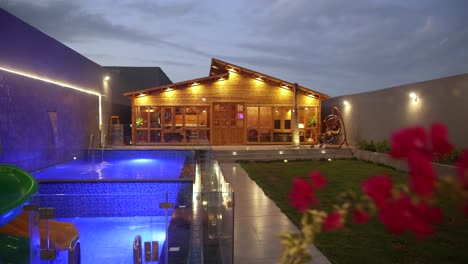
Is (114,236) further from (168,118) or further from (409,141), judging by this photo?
(168,118)

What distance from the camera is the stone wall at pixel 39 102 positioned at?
10836mm

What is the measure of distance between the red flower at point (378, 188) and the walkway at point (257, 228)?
260 centimetres

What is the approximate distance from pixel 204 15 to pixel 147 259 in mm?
53139

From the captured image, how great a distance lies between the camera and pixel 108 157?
17.0m

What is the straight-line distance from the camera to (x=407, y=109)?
15.1m

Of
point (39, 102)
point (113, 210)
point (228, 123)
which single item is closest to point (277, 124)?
point (228, 123)

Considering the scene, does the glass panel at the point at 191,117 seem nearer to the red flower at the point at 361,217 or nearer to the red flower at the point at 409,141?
the red flower at the point at 361,217

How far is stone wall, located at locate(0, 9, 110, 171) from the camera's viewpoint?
10.8m

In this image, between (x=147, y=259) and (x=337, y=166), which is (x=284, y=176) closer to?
(x=337, y=166)

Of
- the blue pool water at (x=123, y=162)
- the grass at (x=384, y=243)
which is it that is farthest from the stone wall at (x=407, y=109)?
the blue pool water at (x=123, y=162)

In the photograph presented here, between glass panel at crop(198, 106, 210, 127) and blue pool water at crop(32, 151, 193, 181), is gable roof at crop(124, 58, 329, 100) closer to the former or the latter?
glass panel at crop(198, 106, 210, 127)

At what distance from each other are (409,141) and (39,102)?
45.8 feet

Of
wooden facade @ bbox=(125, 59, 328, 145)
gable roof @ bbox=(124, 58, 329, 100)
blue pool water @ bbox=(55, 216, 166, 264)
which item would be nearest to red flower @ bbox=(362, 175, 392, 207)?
blue pool water @ bbox=(55, 216, 166, 264)

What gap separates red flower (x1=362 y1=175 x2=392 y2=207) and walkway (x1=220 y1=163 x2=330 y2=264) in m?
2.60
